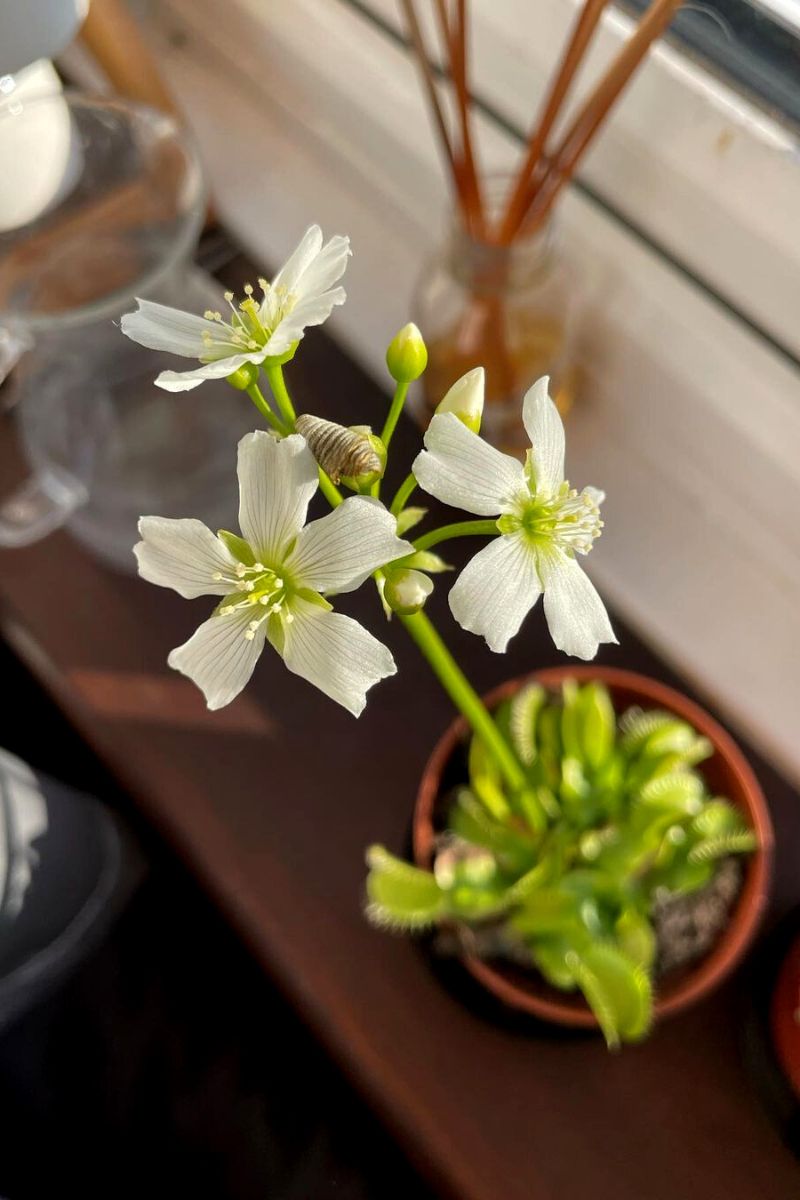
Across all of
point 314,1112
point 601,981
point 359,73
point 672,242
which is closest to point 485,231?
point 672,242

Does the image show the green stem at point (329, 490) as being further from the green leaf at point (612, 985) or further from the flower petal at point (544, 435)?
the green leaf at point (612, 985)

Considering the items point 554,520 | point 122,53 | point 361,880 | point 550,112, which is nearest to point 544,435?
point 554,520

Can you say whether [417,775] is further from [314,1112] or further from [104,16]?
[104,16]

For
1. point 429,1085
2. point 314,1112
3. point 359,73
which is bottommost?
point 314,1112

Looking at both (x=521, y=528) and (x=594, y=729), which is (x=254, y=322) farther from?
(x=594, y=729)

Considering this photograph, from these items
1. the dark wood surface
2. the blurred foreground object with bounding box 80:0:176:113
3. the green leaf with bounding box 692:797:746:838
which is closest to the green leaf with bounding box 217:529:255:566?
the dark wood surface

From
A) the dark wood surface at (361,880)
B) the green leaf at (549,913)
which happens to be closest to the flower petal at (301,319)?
the dark wood surface at (361,880)

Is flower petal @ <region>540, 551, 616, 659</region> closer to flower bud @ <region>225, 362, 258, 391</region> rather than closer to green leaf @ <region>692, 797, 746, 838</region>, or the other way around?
flower bud @ <region>225, 362, 258, 391</region>

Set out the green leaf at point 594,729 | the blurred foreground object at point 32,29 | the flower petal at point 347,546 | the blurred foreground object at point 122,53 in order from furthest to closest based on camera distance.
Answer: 1. the blurred foreground object at point 122,53
2. the green leaf at point 594,729
3. the blurred foreground object at point 32,29
4. the flower petal at point 347,546
